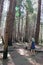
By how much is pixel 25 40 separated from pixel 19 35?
3.71m

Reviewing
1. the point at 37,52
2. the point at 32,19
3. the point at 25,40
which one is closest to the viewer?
the point at 37,52

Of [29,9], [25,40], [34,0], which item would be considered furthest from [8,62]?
[34,0]

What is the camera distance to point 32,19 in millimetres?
38531

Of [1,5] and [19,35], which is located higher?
[1,5]

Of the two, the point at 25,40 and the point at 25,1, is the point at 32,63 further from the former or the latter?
the point at 25,1

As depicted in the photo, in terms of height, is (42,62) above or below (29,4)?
below

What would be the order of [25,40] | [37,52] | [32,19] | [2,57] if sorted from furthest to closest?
[32,19] → [25,40] → [37,52] → [2,57]

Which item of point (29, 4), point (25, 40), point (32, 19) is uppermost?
point (29, 4)

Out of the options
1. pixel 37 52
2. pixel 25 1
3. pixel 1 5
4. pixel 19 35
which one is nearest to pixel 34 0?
pixel 25 1

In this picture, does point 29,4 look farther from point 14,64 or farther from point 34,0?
point 14,64

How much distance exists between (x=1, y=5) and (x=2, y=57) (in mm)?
12773

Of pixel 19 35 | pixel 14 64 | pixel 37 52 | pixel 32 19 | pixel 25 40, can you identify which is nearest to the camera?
pixel 14 64

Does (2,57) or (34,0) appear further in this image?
(34,0)

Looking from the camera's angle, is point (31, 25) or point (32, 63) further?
point (31, 25)
